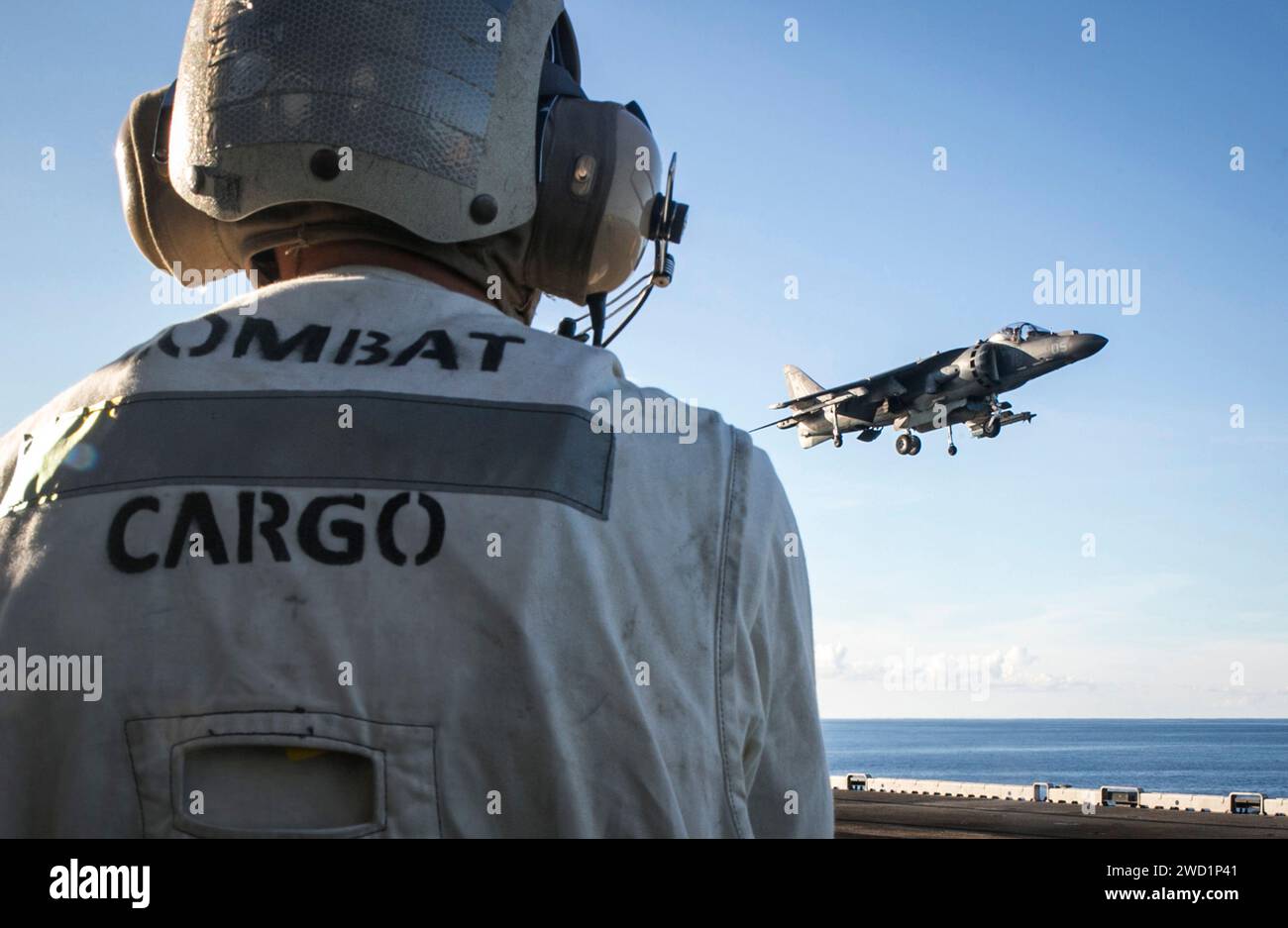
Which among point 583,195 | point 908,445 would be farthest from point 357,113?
point 908,445

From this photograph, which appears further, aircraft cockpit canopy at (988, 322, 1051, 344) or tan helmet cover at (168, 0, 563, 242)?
aircraft cockpit canopy at (988, 322, 1051, 344)

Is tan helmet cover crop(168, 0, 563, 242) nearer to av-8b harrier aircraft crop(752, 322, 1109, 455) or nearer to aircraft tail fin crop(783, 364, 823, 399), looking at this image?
av-8b harrier aircraft crop(752, 322, 1109, 455)

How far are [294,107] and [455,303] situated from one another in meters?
0.61

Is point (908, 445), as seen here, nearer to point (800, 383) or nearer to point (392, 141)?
point (800, 383)

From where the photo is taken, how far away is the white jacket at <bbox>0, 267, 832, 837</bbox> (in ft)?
5.26

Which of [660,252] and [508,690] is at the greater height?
[660,252]

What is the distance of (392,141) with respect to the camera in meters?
2.29

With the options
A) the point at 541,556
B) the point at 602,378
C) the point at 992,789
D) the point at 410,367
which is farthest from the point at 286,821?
the point at 992,789

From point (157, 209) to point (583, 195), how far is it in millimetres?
1047

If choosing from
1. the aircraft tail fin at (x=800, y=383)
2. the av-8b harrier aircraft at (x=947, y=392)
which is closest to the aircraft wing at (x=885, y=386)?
the av-8b harrier aircraft at (x=947, y=392)

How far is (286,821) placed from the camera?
5.19 feet

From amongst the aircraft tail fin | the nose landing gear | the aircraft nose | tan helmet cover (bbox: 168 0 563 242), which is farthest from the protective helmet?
the aircraft tail fin

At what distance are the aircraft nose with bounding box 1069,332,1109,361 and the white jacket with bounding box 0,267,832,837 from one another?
150 feet

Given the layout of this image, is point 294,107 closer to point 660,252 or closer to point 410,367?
point 410,367
